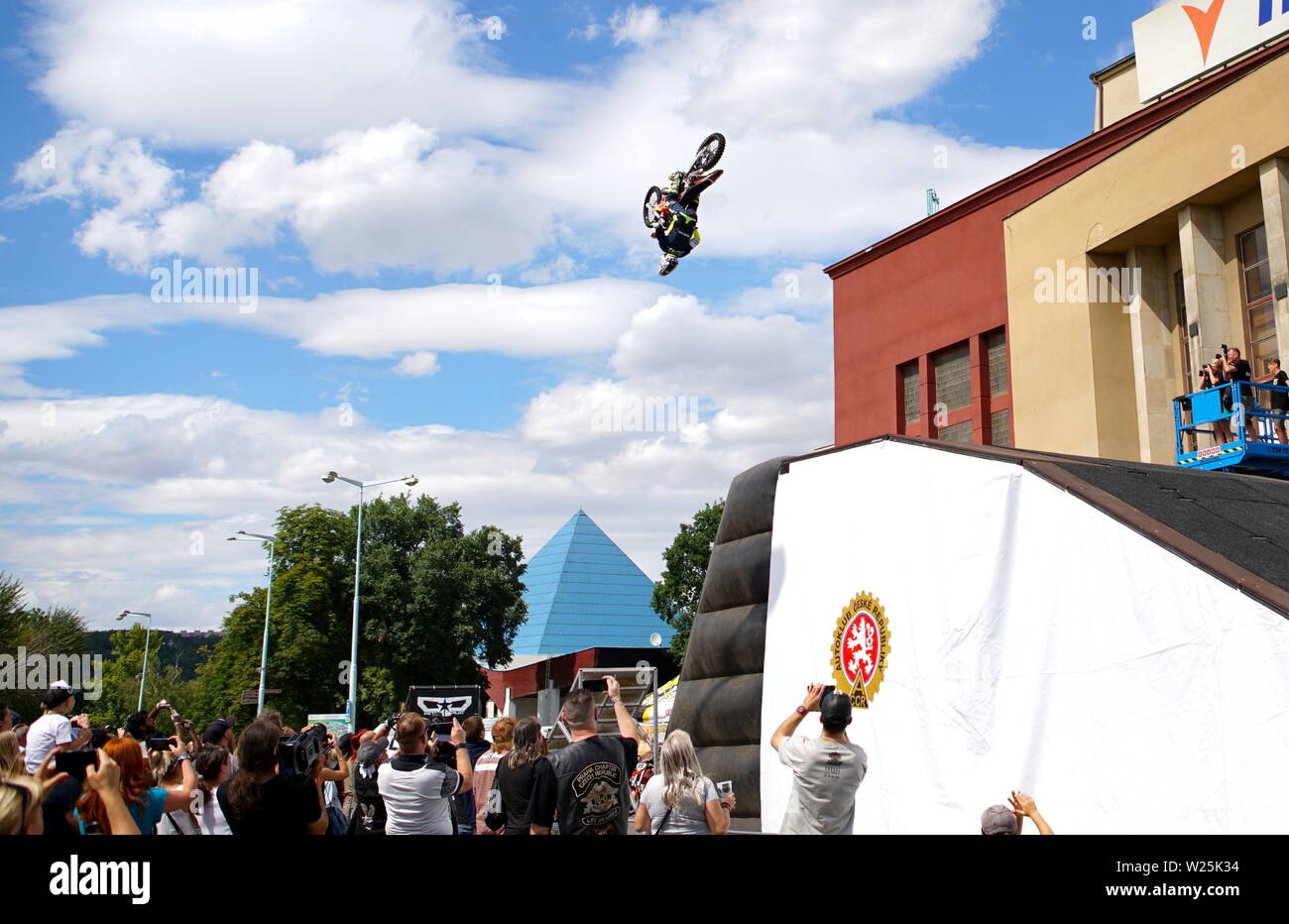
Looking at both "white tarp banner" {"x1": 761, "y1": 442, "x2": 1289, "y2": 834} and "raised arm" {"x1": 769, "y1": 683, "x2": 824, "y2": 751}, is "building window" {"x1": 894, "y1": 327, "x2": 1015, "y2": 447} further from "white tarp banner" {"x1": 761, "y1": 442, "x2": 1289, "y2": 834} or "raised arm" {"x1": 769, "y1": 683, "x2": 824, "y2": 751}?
"raised arm" {"x1": 769, "y1": 683, "x2": 824, "y2": 751}

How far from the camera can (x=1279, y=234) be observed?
20.2 metres

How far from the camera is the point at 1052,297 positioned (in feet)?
84.1

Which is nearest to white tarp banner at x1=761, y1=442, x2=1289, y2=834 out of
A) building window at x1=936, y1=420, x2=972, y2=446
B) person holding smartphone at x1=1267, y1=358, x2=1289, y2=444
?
person holding smartphone at x1=1267, y1=358, x2=1289, y2=444

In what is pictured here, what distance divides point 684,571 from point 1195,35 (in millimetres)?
39587

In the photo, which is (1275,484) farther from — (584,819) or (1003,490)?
(584,819)

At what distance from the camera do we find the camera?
4785 mm

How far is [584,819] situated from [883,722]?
668 centimetres

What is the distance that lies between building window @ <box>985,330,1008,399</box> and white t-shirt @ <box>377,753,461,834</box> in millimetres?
24425

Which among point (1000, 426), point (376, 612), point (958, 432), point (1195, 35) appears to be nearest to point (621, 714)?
point (1000, 426)

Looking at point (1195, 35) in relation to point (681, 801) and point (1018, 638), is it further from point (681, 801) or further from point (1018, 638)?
point (681, 801)

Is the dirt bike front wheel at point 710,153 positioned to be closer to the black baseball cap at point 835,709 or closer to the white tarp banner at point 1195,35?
the white tarp banner at point 1195,35

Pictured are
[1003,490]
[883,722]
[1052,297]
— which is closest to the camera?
[1003,490]

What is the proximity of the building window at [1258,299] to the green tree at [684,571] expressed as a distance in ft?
124
